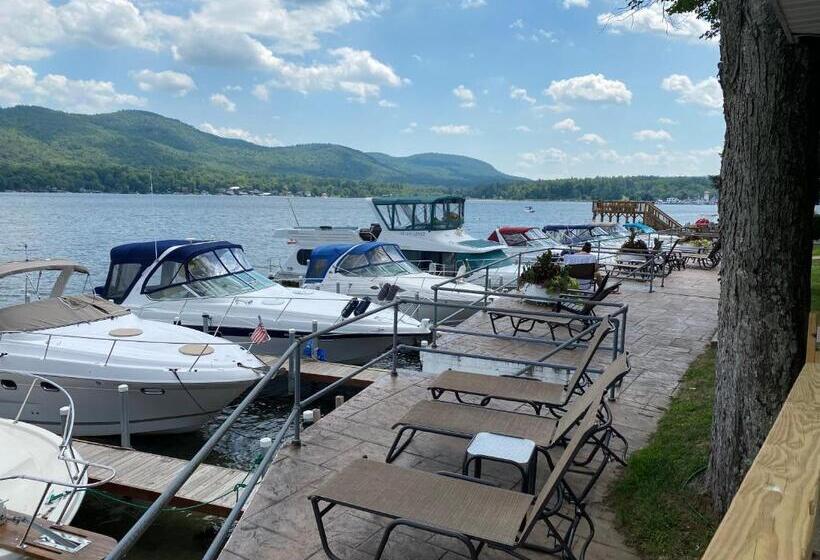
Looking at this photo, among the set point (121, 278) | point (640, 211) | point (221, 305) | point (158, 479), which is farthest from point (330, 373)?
point (640, 211)

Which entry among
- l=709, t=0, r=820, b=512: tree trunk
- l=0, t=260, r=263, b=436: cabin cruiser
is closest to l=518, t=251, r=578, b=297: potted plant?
l=0, t=260, r=263, b=436: cabin cruiser

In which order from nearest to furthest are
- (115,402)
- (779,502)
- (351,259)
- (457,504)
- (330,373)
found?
1. (779,502)
2. (457,504)
3. (115,402)
4. (330,373)
5. (351,259)

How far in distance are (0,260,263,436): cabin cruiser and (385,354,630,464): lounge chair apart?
19.5 ft

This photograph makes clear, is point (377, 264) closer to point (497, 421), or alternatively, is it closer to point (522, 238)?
point (522, 238)

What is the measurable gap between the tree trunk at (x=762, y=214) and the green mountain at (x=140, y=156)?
124890 millimetres

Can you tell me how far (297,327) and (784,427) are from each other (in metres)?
11.6

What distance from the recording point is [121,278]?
45.0 feet

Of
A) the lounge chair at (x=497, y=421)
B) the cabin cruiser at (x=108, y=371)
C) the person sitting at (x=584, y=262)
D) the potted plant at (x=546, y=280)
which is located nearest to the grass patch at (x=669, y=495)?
the lounge chair at (x=497, y=421)

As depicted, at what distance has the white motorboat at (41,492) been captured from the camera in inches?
213

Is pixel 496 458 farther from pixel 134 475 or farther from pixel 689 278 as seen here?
pixel 689 278

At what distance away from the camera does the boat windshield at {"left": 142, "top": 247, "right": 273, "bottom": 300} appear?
44.3 feet

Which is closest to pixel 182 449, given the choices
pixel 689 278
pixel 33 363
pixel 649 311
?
pixel 33 363

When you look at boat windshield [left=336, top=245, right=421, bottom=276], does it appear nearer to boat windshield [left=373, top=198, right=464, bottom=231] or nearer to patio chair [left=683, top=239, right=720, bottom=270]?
boat windshield [left=373, top=198, right=464, bottom=231]

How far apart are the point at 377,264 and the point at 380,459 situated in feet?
40.5
